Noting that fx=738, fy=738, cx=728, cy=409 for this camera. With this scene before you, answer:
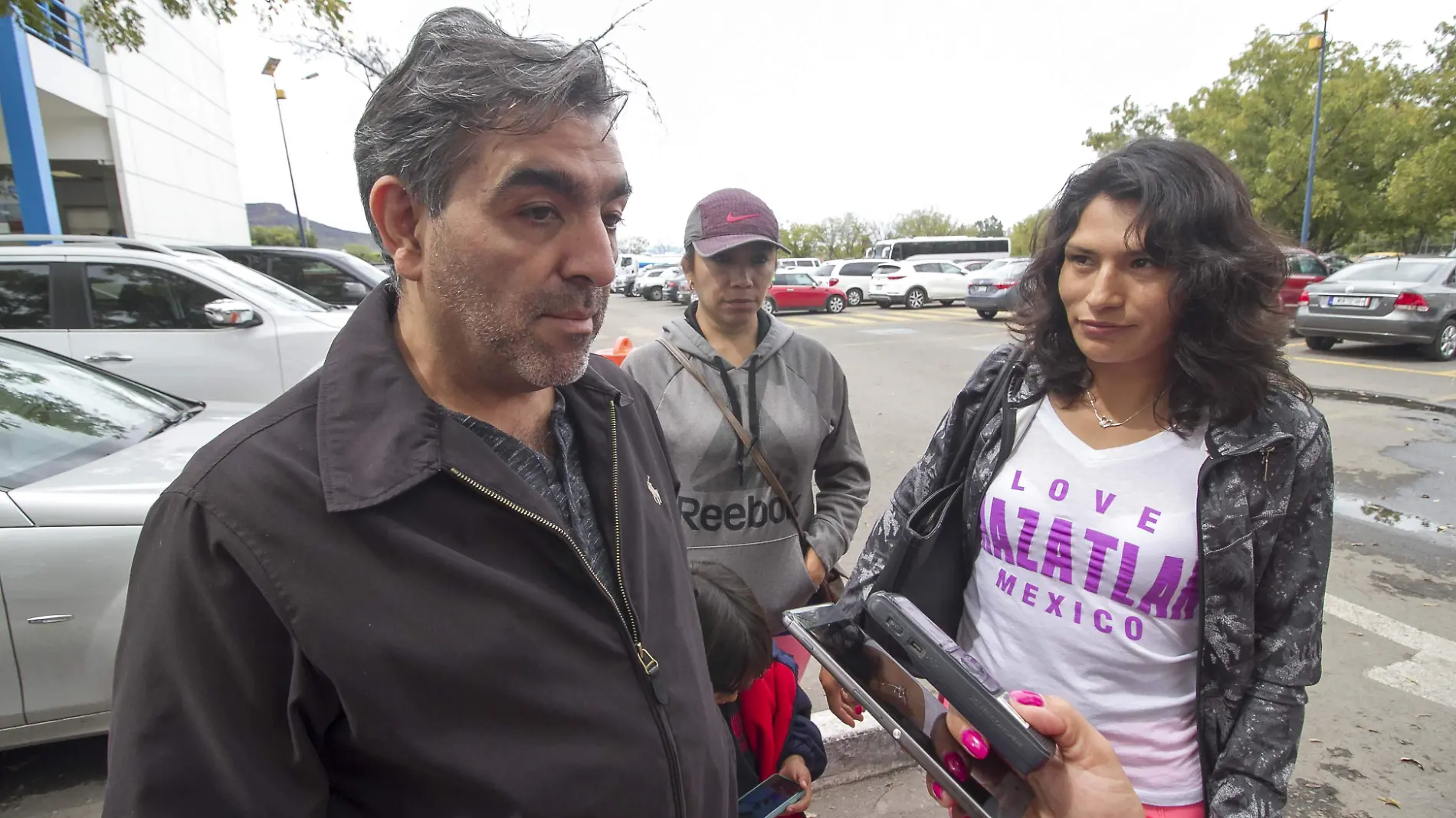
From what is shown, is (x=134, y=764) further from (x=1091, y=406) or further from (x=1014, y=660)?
(x=1091, y=406)

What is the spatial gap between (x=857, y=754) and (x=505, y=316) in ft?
7.86

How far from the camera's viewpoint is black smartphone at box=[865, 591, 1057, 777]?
121 centimetres

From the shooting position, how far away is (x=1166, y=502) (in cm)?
154

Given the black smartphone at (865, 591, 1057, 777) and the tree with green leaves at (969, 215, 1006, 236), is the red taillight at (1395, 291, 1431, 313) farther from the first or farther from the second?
the tree with green leaves at (969, 215, 1006, 236)

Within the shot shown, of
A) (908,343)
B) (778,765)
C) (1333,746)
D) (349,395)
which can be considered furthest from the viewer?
(908,343)

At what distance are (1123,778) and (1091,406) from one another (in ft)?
2.84

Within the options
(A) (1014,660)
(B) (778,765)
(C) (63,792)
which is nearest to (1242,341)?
(A) (1014,660)

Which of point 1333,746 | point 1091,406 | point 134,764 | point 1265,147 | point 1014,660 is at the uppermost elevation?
point 1265,147

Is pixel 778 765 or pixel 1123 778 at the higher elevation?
pixel 1123 778

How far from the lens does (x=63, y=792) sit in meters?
2.66

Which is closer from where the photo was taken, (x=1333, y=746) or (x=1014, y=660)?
(x=1014, y=660)

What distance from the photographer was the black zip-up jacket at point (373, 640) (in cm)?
86

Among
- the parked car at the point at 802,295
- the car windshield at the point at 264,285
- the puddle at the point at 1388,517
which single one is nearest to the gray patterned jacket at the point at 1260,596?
the puddle at the point at 1388,517

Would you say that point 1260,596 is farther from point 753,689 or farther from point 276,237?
point 276,237
